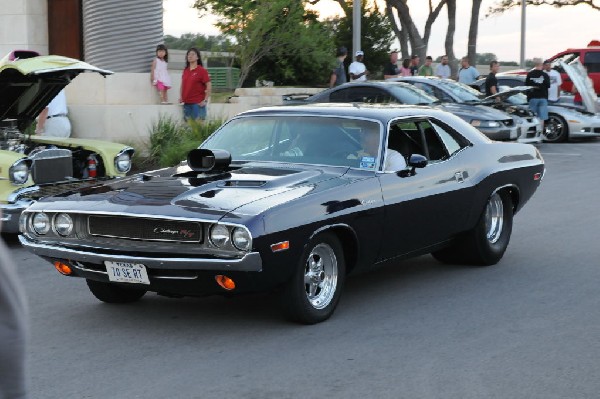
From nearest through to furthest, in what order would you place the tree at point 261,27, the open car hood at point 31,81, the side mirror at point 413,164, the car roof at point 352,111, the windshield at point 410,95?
the side mirror at point 413,164 → the car roof at point 352,111 → the open car hood at point 31,81 → the windshield at point 410,95 → the tree at point 261,27

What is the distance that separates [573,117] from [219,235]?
61.2 ft

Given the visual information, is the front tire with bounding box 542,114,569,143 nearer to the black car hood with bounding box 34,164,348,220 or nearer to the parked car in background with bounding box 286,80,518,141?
the parked car in background with bounding box 286,80,518,141

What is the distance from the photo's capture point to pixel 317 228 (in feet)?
22.1

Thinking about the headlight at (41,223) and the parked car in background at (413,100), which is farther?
the parked car in background at (413,100)

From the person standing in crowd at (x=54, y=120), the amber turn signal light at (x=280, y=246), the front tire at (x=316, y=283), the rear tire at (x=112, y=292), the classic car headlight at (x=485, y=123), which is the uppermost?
the person standing in crowd at (x=54, y=120)

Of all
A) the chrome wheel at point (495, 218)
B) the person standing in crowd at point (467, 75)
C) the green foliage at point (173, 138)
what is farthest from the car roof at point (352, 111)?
the person standing in crowd at point (467, 75)

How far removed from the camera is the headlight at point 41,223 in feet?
23.1

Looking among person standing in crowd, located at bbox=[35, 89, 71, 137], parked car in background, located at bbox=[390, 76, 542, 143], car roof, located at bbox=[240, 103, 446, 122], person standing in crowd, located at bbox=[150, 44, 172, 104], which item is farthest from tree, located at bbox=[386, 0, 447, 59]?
car roof, located at bbox=[240, 103, 446, 122]

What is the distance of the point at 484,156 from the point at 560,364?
325 centimetres

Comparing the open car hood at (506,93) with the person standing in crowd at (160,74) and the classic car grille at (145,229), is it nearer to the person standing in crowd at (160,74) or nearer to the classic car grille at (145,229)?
the person standing in crowd at (160,74)

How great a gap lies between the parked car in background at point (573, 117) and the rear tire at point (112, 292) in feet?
54.2

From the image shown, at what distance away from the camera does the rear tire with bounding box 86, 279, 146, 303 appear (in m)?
7.51

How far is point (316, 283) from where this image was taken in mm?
6961

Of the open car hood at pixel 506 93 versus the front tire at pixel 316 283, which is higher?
the open car hood at pixel 506 93
